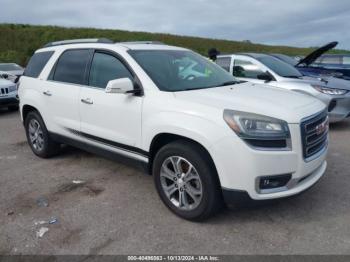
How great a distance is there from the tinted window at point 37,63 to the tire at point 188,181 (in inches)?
115

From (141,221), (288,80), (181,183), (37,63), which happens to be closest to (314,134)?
(181,183)

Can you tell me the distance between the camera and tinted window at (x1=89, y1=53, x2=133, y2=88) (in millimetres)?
4129

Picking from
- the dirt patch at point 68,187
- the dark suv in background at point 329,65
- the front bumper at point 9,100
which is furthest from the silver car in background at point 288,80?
Result: the front bumper at point 9,100

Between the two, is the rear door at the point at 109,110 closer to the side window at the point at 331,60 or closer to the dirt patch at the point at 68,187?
the dirt patch at the point at 68,187

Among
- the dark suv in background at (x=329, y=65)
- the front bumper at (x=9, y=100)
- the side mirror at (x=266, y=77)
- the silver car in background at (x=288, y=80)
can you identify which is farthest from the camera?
the front bumper at (x=9, y=100)

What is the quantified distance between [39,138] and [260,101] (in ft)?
12.5

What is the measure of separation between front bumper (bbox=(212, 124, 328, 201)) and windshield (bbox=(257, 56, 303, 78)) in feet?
15.4

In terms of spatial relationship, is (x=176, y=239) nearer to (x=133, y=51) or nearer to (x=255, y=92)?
(x=255, y=92)

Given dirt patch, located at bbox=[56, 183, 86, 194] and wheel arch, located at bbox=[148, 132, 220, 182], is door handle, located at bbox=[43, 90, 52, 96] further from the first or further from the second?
wheel arch, located at bbox=[148, 132, 220, 182]

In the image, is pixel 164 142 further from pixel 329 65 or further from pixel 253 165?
pixel 329 65

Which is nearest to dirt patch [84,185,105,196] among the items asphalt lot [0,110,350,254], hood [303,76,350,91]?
asphalt lot [0,110,350,254]

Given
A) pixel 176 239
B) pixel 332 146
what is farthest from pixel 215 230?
pixel 332 146

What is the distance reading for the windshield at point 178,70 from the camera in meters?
3.88

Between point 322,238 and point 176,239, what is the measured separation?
131 cm
